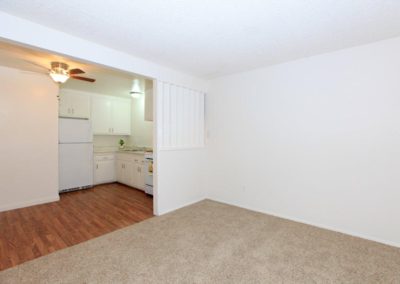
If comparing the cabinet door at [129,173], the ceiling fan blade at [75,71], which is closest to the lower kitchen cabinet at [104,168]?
the cabinet door at [129,173]

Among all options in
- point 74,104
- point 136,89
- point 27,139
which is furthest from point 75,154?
point 136,89

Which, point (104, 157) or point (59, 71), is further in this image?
point (104, 157)

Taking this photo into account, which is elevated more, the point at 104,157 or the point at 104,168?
the point at 104,157

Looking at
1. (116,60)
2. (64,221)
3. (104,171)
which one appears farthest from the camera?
(104,171)

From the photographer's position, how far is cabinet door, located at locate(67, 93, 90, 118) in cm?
499

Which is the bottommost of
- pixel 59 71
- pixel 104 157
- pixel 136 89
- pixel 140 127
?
pixel 104 157

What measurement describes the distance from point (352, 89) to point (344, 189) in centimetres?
133

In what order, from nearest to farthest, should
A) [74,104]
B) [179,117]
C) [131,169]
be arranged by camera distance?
[179,117] → [74,104] → [131,169]

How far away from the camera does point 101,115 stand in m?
5.52

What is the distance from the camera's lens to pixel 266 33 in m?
2.29

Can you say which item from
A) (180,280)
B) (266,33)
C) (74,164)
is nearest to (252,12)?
(266,33)

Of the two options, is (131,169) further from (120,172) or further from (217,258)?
(217,258)

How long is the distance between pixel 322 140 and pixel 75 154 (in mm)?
5086

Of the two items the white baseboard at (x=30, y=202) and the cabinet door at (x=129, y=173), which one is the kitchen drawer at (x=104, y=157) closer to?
the cabinet door at (x=129, y=173)
